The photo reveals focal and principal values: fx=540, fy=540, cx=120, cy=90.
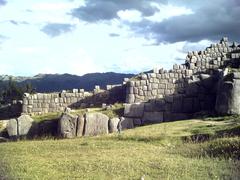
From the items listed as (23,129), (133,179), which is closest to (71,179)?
(133,179)

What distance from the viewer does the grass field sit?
1360 centimetres

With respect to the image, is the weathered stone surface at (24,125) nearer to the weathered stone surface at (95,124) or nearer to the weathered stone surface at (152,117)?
the weathered stone surface at (95,124)

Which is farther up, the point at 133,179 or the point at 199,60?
the point at 199,60

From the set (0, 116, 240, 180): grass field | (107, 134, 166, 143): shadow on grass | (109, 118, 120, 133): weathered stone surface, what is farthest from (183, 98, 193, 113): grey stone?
(107, 134, 166, 143): shadow on grass

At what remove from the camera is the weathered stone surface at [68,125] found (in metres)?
26.1

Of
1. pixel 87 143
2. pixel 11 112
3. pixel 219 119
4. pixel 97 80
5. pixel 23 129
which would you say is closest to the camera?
pixel 87 143

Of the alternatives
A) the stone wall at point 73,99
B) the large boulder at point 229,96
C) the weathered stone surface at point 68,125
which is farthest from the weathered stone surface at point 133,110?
the stone wall at point 73,99

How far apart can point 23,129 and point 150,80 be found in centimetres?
904

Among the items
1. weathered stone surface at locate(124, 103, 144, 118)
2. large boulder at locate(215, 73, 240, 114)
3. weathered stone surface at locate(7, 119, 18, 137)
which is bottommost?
weathered stone surface at locate(7, 119, 18, 137)

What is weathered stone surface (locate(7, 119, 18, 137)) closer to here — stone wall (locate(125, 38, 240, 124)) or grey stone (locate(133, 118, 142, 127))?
stone wall (locate(125, 38, 240, 124))

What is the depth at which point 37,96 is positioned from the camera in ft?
116

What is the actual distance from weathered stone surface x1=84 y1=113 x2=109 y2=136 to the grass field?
351 cm

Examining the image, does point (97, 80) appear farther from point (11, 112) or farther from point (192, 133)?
point (192, 133)

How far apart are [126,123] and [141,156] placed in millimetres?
12085
